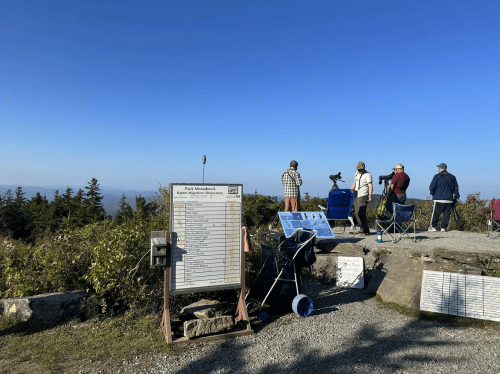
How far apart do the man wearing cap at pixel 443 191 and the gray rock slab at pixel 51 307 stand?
838 cm

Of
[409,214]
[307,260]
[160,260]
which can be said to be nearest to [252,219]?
[409,214]

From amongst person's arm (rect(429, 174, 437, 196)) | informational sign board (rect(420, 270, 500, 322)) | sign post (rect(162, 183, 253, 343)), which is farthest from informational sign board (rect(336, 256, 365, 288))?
person's arm (rect(429, 174, 437, 196))

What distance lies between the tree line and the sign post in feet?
23.1

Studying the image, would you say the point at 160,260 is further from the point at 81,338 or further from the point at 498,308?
the point at 498,308

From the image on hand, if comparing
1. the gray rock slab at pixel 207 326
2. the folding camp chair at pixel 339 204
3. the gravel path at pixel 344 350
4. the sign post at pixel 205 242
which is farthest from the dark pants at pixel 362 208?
the gray rock slab at pixel 207 326

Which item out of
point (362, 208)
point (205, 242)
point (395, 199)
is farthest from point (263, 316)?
point (395, 199)

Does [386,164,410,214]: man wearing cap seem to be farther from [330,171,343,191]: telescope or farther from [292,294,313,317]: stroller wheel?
[292,294,313,317]: stroller wheel

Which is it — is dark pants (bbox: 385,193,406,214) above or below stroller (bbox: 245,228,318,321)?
above

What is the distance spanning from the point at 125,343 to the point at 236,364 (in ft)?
4.43

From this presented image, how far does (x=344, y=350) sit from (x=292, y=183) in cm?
496

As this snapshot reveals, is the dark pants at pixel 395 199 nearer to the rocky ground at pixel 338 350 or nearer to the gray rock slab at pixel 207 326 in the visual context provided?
the rocky ground at pixel 338 350

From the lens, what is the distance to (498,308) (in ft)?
15.0

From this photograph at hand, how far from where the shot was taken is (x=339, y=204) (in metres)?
8.27

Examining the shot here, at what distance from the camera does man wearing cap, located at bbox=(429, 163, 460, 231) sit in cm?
883
